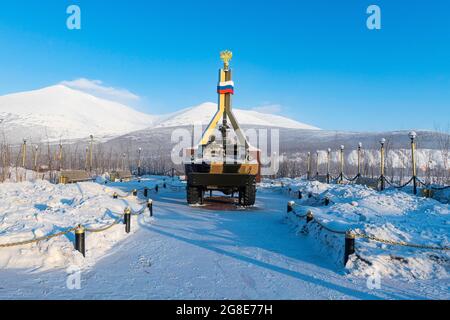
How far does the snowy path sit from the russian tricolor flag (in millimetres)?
13189

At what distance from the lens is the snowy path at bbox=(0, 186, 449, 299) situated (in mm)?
4609

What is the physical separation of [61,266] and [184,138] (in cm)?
8702

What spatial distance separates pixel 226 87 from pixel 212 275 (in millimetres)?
16152

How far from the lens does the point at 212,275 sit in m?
5.40

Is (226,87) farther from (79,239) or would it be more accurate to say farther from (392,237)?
(79,239)

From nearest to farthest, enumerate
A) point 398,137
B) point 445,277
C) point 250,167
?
point 445,277, point 250,167, point 398,137

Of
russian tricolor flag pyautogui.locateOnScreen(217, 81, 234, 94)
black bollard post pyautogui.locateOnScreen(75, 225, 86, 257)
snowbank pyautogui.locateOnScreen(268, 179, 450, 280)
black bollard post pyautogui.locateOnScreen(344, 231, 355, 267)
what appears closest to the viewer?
snowbank pyautogui.locateOnScreen(268, 179, 450, 280)

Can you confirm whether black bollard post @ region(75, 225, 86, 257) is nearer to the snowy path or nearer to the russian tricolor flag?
the snowy path

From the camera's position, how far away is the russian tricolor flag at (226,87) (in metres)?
20.2

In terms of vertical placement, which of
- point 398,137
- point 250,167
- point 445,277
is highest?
point 398,137

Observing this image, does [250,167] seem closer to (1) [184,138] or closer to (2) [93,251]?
(2) [93,251]

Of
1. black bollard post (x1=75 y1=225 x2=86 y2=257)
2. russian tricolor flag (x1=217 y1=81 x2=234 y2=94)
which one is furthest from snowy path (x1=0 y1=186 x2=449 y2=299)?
russian tricolor flag (x1=217 y1=81 x2=234 y2=94)

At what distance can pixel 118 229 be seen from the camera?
8.16m
